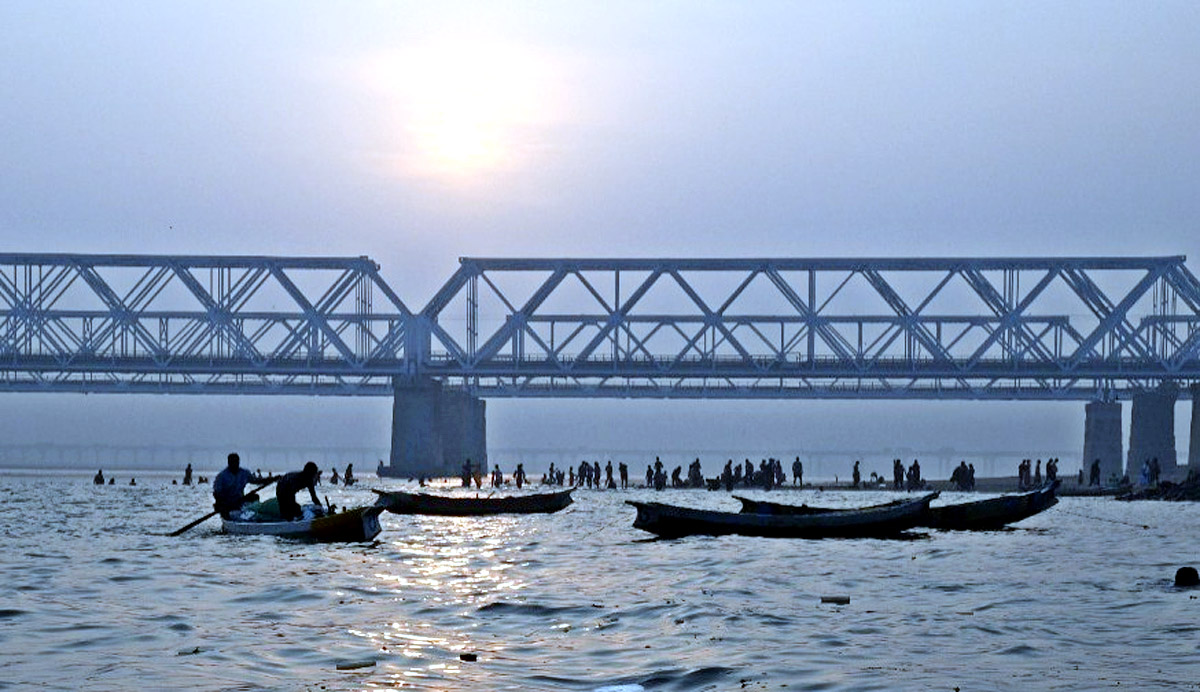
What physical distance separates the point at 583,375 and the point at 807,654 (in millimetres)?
110635

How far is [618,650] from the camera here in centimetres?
1877

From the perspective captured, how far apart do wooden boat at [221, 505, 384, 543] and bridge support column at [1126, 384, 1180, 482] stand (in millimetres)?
92830

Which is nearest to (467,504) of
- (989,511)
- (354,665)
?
(989,511)

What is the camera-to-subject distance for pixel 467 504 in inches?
2183

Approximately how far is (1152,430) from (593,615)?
10711 cm

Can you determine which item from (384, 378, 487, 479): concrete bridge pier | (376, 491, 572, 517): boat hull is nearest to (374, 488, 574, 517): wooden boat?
(376, 491, 572, 517): boat hull

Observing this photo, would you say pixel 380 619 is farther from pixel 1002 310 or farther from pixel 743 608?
pixel 1002 310

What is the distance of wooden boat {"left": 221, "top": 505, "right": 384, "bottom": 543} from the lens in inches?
1412

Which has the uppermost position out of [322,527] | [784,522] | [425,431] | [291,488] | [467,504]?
[425,431]

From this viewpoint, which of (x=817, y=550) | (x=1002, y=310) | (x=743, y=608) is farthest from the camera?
(x=1002, y=310)

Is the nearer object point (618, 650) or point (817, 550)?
point (618, 650)

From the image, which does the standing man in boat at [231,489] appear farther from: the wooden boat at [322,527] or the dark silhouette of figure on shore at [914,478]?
the dark silhouette of figure on shore at [914,478]

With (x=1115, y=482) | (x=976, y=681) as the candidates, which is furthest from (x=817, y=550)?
(x=1115, y=482)

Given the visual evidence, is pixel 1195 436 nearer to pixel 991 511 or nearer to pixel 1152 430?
pixel 1152 430
